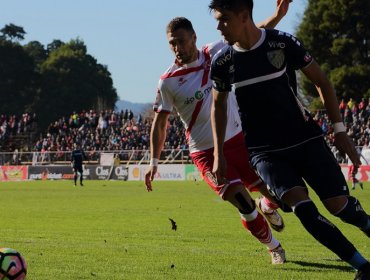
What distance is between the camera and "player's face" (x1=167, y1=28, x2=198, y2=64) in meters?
8.86

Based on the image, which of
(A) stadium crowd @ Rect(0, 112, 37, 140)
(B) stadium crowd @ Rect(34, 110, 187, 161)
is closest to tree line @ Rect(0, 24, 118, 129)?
(A) stadium crowd @ Rect(0, 112, 37, 140)

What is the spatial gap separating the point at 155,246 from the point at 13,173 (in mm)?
41137

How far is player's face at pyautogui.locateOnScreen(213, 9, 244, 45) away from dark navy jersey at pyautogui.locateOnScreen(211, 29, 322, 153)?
0.64 ft

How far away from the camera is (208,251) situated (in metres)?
10.2

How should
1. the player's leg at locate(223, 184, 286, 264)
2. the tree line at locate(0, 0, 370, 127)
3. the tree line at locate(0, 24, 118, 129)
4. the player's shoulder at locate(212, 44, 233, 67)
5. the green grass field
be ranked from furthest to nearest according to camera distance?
the tree line at locate(0, 24, 118, 129) → the tree line at locate(0, 0, 370, 127) → the player's leg at locate(223, 184, 286, 264) → the green grass field → the player's shoulder at locate(212, 44, 233, 67)

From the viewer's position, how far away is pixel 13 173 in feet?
167

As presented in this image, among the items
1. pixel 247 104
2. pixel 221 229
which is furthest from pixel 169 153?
pixel 247 104

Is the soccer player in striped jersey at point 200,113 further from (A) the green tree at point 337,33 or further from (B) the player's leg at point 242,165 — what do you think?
(A) the green tree at point 337,33

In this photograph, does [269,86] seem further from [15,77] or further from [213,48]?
[15,77]

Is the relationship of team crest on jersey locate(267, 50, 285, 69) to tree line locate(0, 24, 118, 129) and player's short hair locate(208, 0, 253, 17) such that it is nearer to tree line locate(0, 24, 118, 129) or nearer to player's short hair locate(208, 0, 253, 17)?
player's short hair locate(208, 0, 253, 17)

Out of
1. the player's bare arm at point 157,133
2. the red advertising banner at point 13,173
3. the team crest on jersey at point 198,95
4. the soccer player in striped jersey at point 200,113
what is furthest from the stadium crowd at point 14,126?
the team crest on jersey at point 198,95

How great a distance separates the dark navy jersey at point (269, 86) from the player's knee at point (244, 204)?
5.37 feet

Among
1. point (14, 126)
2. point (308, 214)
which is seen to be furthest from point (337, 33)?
point (308, 214)

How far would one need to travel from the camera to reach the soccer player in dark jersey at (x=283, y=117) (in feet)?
22.5
